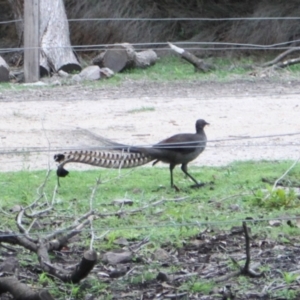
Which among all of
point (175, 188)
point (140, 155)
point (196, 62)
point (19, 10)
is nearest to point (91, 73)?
point (196, 62)

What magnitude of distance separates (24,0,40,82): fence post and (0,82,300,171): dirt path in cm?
71

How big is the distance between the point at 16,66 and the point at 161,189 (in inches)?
335

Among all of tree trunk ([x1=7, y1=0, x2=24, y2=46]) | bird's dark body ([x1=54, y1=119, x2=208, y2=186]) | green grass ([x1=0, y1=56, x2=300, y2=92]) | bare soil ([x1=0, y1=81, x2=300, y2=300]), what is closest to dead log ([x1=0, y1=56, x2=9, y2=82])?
green grass ([x1=0, y1=56, x2=300, y2=92])

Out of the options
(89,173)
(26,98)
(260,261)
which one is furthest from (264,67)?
(260,261)

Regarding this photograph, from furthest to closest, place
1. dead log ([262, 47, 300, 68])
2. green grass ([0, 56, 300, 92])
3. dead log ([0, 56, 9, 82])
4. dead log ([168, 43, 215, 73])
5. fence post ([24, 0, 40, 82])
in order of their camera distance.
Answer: dead log ([262, 47, 300, 68])
dead log ([168, 43, 215, 73])
dead log ([0, 56, 9, 82])
green grass ([0, 56, 300, 92])
fence post ([24, 0, 40, 82])

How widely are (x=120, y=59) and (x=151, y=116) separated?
12.4 ft

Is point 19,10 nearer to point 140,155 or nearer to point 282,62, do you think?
point 282,62

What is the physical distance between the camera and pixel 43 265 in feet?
14.8

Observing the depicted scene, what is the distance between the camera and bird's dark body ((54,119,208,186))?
6.39m

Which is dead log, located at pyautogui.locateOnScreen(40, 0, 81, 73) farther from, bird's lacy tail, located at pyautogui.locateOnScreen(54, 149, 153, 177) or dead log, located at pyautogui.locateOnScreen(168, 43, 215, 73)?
bird's lacy tail, located at pyautogui.locateOnScreen(54, 149, 153, 177)

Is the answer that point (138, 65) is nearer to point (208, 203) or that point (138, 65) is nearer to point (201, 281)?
point (208, 203)

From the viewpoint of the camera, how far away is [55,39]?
1380 centimetres

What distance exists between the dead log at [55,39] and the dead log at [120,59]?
1.39 ft

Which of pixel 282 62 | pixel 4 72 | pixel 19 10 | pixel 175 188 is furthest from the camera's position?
pixel 19 10
